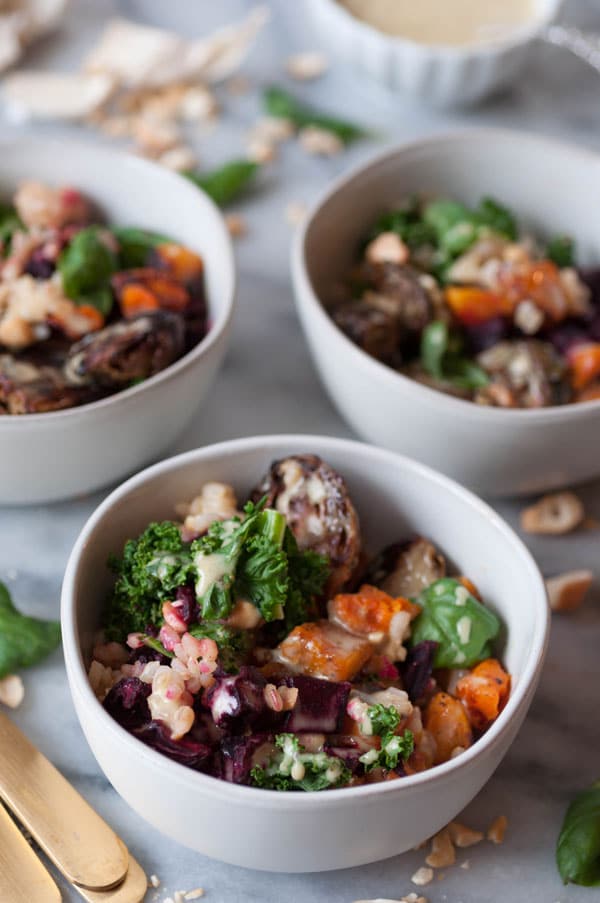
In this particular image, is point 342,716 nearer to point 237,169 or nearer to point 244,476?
point 244,476

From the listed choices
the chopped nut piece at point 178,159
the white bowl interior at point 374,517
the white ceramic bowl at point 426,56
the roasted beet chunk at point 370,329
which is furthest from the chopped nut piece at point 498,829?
the white ceramic bowl at point 426,56

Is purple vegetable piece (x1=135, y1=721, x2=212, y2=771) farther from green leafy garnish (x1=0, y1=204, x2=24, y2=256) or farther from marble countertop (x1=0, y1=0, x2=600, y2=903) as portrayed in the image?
green leafy garnish (x1=0, y1=204, x2=24, y2=256)

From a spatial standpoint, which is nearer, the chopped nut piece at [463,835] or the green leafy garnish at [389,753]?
the green leafy garnish at [389,753]

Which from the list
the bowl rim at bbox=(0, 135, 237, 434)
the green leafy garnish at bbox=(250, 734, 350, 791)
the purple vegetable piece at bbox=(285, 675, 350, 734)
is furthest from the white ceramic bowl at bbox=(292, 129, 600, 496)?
the green leafy garnish at bbox=(250, 734, 350, 791)

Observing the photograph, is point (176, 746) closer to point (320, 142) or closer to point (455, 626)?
point (455, 626)

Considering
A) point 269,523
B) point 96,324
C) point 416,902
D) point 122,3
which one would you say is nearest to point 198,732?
point 269,523

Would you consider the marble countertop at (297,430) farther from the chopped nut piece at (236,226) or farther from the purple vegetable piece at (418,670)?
the purple vegetable piece at (418,670)

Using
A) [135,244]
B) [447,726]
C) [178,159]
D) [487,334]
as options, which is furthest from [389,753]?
[178,159]
